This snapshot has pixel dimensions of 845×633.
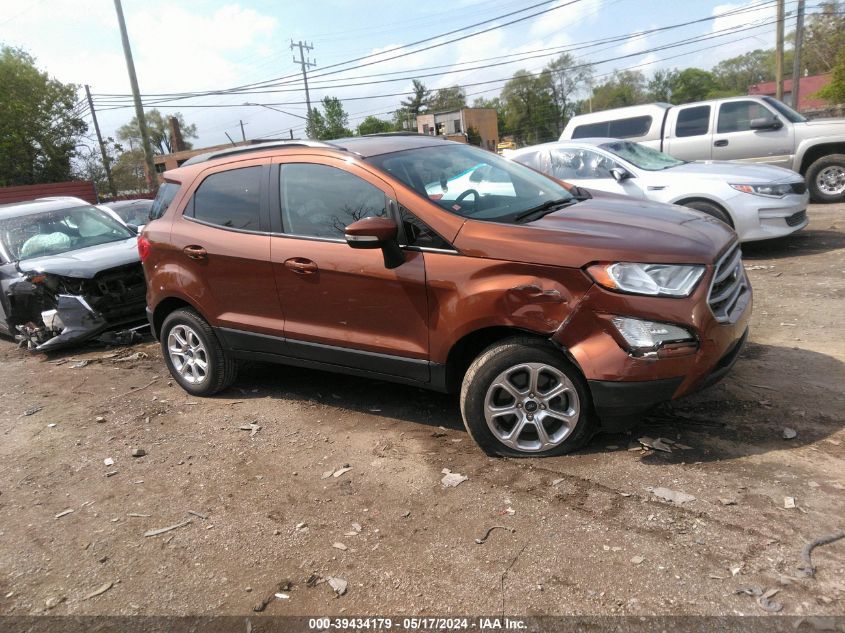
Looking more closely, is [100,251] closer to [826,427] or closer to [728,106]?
[826,427]

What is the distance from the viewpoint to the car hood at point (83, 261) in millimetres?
6777

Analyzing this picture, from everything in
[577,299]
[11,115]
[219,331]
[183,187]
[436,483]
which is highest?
[11,115]

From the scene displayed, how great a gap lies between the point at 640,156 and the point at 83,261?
7034mm

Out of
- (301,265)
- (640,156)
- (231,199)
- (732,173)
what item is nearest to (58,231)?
(231,199)

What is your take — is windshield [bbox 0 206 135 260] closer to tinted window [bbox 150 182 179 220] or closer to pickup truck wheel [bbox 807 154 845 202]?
tinted window [bbox 150 182 179 220]

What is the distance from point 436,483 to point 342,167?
2029 mm

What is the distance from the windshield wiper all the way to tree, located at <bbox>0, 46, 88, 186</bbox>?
160 ft

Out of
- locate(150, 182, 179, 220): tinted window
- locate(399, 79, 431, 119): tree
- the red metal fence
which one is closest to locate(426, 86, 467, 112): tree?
locate(399, 79, 431, 119): tree

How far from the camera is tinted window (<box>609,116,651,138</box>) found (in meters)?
11.3

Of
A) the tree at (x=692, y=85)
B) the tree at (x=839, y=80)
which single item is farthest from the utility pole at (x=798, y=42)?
the tree at (x=692, y=85)

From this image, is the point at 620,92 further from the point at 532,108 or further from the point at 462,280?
the point at 462,280

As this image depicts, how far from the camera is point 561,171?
8438 mm

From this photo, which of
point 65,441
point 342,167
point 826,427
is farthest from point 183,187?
point 826,427

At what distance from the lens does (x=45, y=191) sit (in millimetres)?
30625
